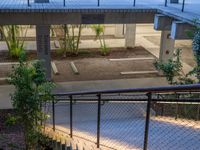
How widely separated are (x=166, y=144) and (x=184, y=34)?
16.2 ft

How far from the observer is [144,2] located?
1214 cm

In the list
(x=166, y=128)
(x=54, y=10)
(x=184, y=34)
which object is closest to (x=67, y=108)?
(x=54, y=10)

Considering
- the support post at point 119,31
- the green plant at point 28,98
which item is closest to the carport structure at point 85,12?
Result: the green plant at point 28,98

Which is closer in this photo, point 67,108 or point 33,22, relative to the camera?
point 67,108

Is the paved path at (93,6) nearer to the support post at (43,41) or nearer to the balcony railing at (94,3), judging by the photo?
the balcony railing at (94,3)

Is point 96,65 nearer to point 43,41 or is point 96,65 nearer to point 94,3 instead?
point 43,41

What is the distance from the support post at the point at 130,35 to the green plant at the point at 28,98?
40.4ft

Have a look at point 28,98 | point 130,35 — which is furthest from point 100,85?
point 28,98

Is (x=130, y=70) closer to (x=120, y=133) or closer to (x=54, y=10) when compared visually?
(x=54, y=10)

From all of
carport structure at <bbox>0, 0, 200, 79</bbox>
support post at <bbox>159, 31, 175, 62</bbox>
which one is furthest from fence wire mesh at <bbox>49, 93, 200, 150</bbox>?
support post at <bbox>159, 31, 175, 62</bbox>

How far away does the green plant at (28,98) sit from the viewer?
20.1ft

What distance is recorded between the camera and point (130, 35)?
18406 mm

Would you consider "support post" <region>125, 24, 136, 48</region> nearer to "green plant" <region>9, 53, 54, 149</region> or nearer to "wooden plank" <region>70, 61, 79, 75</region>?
"wooden plank" <region>70, 61, 79, 75</region>

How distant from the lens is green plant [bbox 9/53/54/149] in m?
6.13
